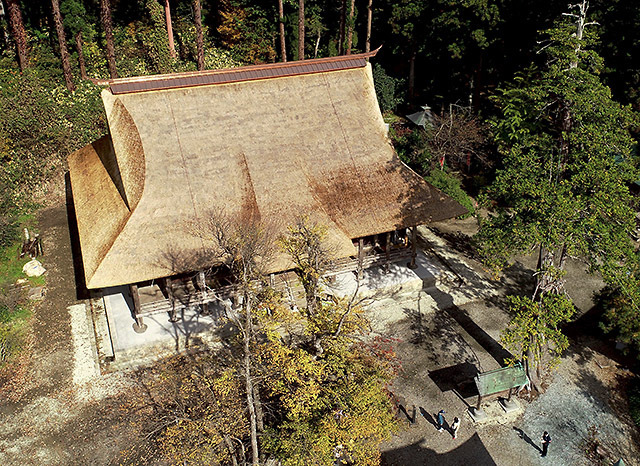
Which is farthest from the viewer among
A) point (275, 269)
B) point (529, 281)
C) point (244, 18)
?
point (244, 18)

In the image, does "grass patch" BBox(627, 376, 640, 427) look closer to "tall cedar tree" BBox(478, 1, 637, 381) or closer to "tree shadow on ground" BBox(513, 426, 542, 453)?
"tree shadow on ground" BBox(513, 426, 542, 453)

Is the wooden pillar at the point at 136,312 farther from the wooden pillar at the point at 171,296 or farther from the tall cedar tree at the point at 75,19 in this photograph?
the tall cedar tree at the point at 75,19

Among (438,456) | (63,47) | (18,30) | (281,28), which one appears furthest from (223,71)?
(281,28)

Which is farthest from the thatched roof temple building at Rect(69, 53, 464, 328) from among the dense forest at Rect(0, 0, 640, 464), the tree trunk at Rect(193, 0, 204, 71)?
the tree trunk at Rect(193, 0, 204, 71)

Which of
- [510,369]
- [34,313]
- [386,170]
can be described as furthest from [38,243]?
[510,369]

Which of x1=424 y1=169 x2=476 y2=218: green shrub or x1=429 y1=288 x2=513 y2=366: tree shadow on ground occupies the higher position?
x1=424 y1=169 x2=476 y2=218: green shrub

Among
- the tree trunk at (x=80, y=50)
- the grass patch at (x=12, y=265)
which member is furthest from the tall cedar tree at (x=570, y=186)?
the tree trunk at (x=80, y=50)

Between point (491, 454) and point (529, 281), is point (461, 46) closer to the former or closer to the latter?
point (529, 281)
